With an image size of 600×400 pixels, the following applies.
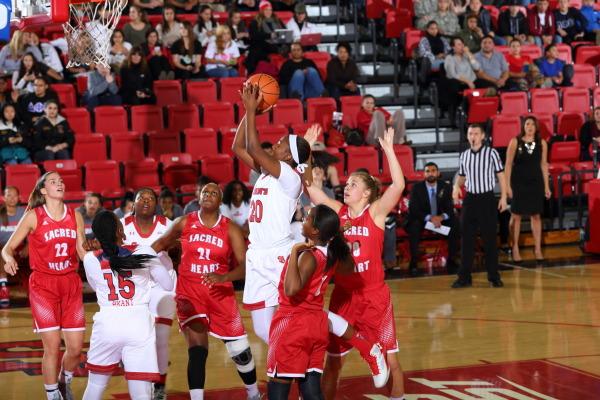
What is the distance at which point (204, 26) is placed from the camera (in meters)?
16.9

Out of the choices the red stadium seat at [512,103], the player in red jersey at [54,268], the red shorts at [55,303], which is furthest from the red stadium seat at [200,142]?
the red shorts at [55,303]

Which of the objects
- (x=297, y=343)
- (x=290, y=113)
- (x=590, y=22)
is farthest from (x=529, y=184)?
(x=297, y=343)

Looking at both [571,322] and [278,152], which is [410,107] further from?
[278,152]

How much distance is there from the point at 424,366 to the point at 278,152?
263 cm

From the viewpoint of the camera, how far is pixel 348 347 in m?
7.19

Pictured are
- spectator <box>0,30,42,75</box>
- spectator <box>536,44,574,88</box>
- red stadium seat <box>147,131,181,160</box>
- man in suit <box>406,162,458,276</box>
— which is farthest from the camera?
spectator <box>536,44,574,88</box>

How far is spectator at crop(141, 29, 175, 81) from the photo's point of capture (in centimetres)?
1598

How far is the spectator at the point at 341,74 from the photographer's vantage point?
1659cm

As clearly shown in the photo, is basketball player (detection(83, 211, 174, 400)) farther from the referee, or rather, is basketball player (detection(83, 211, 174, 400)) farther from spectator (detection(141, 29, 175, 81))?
spectator (detection(141, 29, 175, 81))

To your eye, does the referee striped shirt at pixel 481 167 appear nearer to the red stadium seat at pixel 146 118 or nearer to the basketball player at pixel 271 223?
the red stadium seat at pixel 146 118

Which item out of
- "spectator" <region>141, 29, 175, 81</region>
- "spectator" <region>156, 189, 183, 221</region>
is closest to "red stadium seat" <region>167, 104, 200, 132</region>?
"spectator" <region>141, 29, 175, 81</region>

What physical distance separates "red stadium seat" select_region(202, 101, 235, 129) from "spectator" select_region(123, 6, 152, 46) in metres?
1.84

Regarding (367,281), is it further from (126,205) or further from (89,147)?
(89,147)

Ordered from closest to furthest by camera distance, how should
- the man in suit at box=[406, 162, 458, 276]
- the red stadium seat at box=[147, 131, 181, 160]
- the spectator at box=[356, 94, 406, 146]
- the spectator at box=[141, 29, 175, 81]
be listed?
the man in suit at box=[406, 162, 458, 276] → the red stadium seat at box=[147, 131, 181, 160] → the spectator at box=[356, 94, 406, 146] → the spectator at box=[141, 29, 175, 81]
